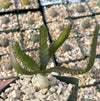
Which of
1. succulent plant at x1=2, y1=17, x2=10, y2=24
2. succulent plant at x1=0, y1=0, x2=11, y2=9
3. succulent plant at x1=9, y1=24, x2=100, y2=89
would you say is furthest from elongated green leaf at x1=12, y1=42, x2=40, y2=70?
succulent plant at x1=0, y1=0, x2=11, y2=9

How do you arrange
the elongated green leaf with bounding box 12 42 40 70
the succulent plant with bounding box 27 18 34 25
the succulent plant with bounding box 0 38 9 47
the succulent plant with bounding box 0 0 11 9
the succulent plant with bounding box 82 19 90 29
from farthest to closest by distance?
the succulent plant with bounding box 0 0 11 9 < the succulent plant with bounding box 27 18 34 25 < the succulent plant with bounding box 82 19 90 29 < the succulent plant with bounding box 0 38 9 47 < the elongated green leaf with bounding box 12 42 40 70

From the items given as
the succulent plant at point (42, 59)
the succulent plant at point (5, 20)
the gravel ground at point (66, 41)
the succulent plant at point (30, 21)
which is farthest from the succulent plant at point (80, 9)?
the succulent plant at point (42, 59)

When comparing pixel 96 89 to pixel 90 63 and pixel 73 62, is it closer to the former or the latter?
pixel 73 62

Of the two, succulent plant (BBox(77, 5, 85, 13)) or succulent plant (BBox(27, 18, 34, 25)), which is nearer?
succulent plant (BBox(27, 18, 34, 25))

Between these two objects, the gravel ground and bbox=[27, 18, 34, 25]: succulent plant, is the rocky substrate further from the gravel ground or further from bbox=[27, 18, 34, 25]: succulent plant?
bbox=[27, 18, 34, 25]: succulent plant

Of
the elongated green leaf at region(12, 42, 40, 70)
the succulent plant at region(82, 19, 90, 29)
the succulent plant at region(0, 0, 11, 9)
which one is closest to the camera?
the elongated green leaf at region(12, 42, 40, 70)

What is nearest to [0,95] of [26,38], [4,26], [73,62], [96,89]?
[96,89]

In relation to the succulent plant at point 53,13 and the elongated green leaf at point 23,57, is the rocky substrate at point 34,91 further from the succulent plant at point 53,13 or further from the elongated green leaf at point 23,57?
the succulent plant at point 53,13

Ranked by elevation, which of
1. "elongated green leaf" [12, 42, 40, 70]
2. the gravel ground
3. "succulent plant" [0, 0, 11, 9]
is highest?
"succulent plant" [0, 0, 11, 9]

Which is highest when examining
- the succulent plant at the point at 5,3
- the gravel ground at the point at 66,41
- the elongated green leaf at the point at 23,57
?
the succulent plant at the point at 5,3

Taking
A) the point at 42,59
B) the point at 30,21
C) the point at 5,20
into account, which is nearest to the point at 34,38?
the point at 30,21
